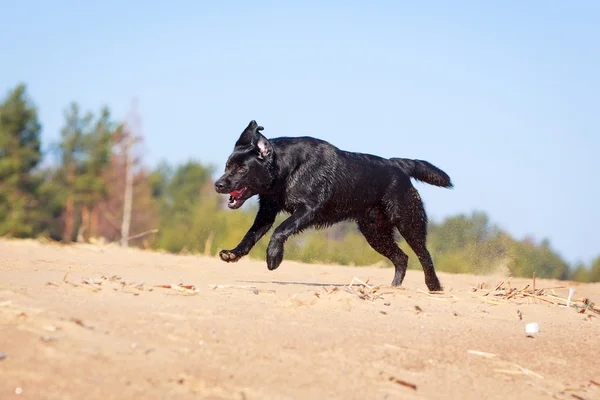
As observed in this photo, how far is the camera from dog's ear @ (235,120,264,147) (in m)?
7.98

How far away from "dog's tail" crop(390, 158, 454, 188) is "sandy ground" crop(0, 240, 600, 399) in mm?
2452

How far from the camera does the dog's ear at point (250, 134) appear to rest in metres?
7.98

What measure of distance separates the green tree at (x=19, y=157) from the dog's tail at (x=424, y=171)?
1327 inches

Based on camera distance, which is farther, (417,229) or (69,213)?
(69,213)

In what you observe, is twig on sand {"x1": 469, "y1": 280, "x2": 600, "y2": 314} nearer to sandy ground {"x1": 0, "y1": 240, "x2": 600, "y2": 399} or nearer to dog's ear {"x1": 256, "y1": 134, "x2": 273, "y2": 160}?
sandy ground {"x1": 0, "y1": 240, "x2": 600, "y2": 399}

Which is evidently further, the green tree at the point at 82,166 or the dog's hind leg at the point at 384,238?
the green tree at the point at 82,166

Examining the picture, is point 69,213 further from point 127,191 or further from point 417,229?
point 417,229

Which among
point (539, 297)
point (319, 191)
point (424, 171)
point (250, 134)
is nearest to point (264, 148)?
point (250, 134)

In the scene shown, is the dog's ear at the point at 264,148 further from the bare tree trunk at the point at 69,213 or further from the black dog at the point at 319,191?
the bare tree trunk at the point at 69,213

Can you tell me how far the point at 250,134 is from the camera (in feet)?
26.3

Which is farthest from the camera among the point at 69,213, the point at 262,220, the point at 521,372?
the point at 69,213

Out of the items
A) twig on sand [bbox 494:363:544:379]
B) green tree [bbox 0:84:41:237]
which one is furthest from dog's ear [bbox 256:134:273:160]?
green tree [bbox 0:84:41:237]

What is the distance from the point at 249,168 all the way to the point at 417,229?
6.98 ft

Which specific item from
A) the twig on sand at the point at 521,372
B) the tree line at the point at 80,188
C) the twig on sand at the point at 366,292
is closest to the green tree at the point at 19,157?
the tree line at the point at 80,188
